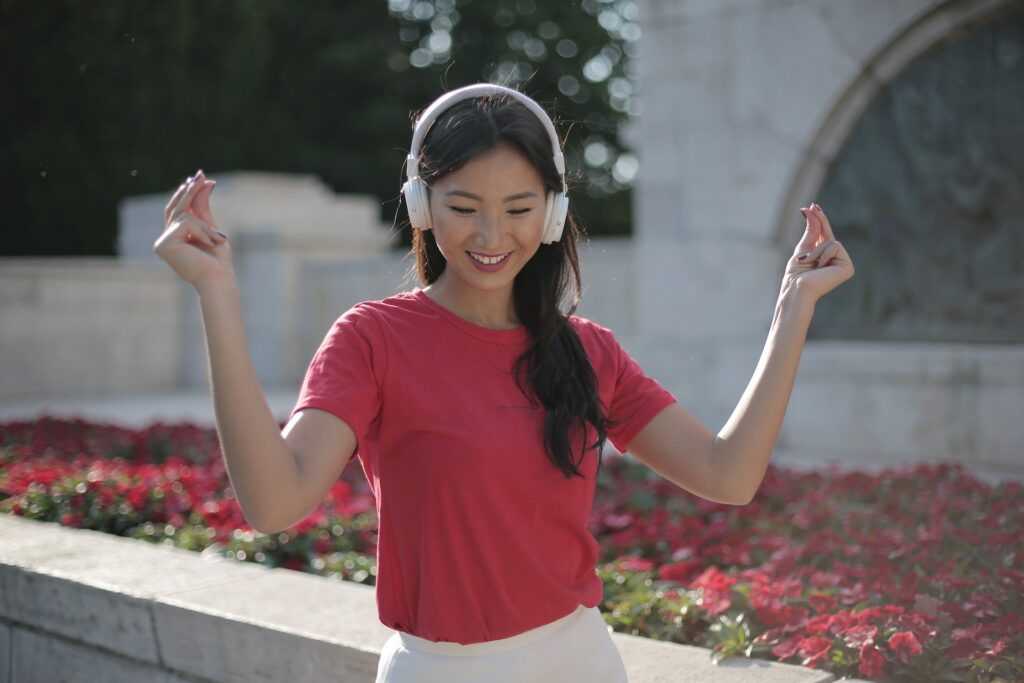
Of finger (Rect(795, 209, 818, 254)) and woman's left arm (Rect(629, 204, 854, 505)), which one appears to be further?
finger (Rect(795, 209, 818, 254))

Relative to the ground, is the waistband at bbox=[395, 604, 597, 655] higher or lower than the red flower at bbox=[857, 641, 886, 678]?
higher

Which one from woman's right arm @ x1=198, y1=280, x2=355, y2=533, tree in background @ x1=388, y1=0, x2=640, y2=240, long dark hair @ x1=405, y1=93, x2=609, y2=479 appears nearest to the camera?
woman's right arm @ x1=198, y1=280, x2=355, y2=533

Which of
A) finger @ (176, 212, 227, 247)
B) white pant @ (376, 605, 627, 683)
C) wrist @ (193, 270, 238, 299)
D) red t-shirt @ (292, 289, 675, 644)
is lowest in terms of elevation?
white pant @ (376, 605, 627, 683)

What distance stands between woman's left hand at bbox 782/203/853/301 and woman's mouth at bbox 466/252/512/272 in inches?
21.0

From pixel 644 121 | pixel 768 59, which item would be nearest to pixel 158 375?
pixel 644 121

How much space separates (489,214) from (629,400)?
0.47 m

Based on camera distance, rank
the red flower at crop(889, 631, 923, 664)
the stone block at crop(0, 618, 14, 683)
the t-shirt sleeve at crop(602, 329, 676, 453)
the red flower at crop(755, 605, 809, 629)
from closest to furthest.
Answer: the t-shirt sleeve at crop(602, 329, 676, 453), the red flower at crop(889, 631, 923, 664), the red flower at crop(755, 605, 809, 629), the stone block at crop(0, 618, 14, 683)

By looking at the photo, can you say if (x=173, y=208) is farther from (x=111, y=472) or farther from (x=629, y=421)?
(x=111, y=472)

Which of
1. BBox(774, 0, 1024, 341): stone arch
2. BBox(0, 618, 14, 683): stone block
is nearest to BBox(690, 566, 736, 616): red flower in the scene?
BBox(0, 618, 14, 683): stone block

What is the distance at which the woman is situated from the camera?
175 centimetres

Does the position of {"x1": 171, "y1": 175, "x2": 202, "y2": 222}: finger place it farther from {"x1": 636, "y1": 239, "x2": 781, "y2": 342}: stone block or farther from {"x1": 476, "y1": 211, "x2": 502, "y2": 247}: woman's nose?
{"x1": 636, "y1": 239, "x2": 781, "y2": 342}: stone block

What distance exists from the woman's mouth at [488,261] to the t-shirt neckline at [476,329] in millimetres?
103

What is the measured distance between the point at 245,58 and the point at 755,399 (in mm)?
23490

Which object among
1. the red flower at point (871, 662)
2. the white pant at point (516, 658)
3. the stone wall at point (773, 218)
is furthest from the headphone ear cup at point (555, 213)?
the stone wall at point (773, 218)
